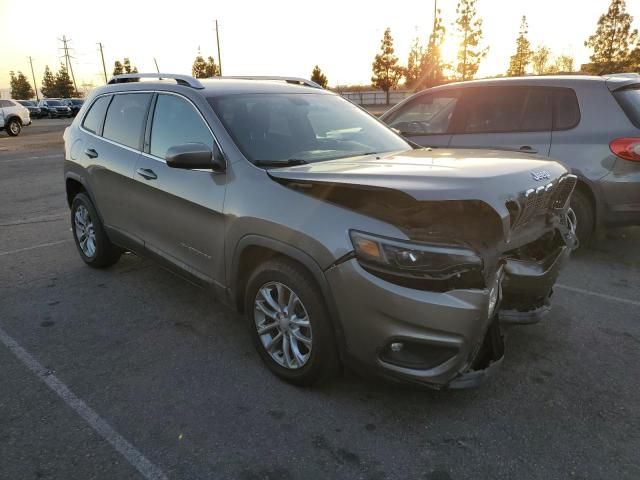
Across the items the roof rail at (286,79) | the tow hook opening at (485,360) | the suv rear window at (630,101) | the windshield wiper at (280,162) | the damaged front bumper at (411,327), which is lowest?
the tow hook opening at (485,360)

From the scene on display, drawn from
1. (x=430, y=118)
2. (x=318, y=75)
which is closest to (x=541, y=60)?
(x=318, y=75)

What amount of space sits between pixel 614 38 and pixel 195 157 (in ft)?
176

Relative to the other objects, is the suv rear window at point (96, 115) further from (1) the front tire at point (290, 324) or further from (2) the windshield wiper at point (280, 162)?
(1) the front tire at point (290, 324)

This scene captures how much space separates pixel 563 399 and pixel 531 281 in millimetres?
682

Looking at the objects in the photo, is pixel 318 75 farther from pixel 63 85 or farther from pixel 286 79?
pixel 286 79

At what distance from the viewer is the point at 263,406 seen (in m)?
2.84

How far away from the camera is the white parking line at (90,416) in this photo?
7.79 feet

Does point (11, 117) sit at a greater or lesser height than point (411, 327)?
greater

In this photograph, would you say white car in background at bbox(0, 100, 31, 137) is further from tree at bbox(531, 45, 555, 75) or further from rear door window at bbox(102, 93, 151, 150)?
tree at bbox(531, 45, 555, 75)

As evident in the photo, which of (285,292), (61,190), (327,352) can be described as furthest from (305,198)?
(61,190)

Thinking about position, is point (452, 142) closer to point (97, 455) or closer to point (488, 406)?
point (488, 406)

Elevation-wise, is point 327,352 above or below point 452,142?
below

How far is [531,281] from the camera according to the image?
291 centimetres

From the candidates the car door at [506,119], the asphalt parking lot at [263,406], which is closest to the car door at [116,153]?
the asphalt parking lot at [263,406]
